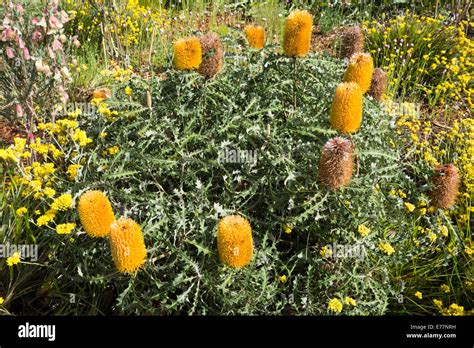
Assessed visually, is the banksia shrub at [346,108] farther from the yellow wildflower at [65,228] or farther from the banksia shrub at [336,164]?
the yellow wildflower at [65,228]

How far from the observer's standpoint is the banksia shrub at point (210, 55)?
294 centimetres

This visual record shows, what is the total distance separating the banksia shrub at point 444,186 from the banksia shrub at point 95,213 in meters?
1.82

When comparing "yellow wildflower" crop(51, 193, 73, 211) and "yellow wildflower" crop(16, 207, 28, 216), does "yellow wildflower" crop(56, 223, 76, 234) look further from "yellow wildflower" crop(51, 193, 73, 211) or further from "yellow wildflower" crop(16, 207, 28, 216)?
"yellow wildflower" crop(16, 207, 28, 216)

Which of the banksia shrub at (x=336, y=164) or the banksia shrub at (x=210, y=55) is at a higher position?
the banksia shrub at (x=210, y=55)

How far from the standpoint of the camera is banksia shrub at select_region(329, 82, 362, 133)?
2.51 metres

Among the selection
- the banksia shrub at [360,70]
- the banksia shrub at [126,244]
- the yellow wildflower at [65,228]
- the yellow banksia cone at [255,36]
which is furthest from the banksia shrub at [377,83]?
the yellow wildflower at [65,228]

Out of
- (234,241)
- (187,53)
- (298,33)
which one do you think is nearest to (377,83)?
(298,33)

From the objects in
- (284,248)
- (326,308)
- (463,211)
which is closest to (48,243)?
(284,248)

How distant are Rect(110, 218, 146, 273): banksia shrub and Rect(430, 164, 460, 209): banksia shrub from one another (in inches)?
68.0

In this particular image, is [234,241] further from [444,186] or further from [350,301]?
[444,186]

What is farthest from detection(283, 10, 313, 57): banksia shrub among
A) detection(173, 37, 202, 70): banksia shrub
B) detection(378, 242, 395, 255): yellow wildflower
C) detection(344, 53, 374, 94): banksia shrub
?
detection(378, 242, 395, 255): yellow wildflower

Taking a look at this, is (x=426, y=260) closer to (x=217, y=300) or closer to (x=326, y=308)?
(x=326, y=308)

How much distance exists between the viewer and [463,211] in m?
3.57

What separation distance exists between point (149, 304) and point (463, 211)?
7.37 feet
